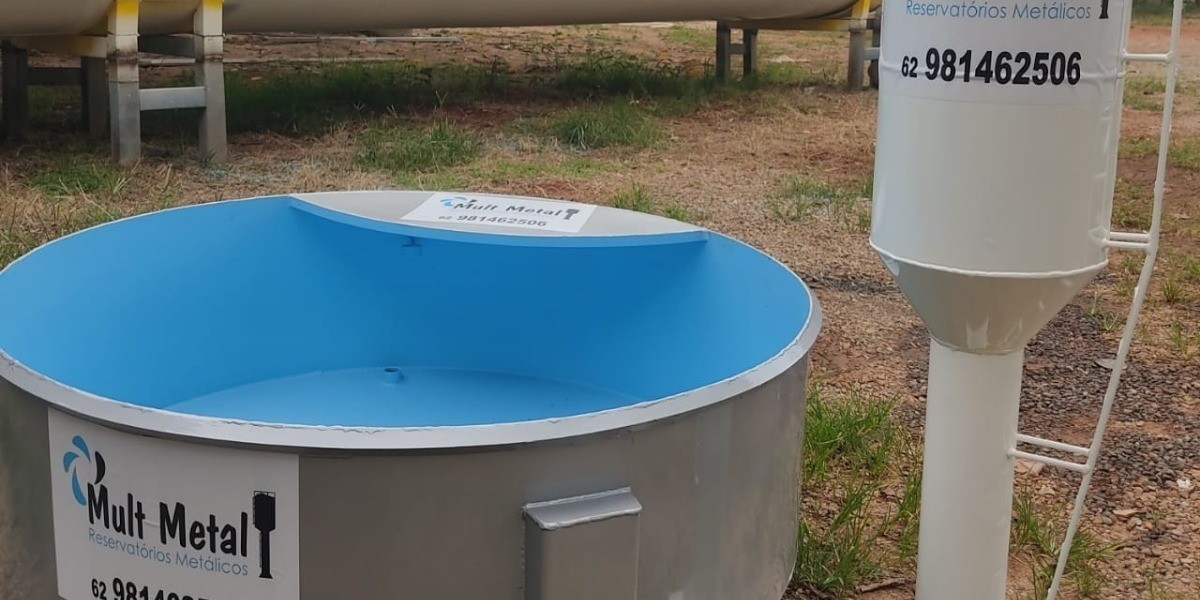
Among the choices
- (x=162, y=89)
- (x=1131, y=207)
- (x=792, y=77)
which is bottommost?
(x=1131, y=207)

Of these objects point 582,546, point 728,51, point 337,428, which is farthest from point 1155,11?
point 337,428

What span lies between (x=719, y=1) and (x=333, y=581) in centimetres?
685

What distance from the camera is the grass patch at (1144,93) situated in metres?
8.19

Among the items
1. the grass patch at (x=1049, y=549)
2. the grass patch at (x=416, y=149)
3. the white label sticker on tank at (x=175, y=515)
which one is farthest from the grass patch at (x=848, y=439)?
the grass patch at (x=416, y=149)

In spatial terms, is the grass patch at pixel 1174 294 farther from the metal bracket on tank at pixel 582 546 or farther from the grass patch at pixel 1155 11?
the grass patch at pixel 1155 11

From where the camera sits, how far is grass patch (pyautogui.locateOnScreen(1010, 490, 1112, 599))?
7.57 ft

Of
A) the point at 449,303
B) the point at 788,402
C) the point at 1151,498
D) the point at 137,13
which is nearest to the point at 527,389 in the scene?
the point at 449,303

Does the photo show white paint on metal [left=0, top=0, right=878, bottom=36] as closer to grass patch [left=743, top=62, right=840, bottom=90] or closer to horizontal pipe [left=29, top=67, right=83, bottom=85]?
grass patch [left=743, top=62, right=840, bottom=90]

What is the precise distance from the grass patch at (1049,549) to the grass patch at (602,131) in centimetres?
403

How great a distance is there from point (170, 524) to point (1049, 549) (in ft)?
5.48

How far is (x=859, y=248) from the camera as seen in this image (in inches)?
181

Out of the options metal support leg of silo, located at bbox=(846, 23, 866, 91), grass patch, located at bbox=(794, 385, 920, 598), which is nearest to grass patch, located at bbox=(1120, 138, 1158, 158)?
metal support leg of silo, located at bbox=(846, 23, 866, 91)

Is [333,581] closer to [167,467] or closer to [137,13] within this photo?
[167,467]

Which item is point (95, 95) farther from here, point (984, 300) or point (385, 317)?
point (984, 300)
